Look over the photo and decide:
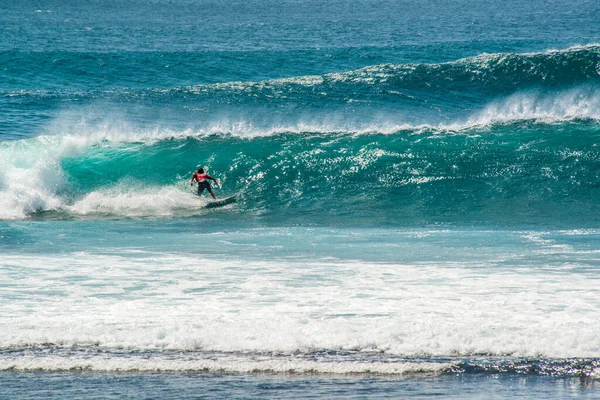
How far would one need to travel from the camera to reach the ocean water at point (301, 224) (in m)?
6.93

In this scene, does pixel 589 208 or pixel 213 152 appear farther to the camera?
pixel 213 152

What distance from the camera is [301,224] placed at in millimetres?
14633

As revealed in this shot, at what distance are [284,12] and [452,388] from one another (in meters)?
64.2

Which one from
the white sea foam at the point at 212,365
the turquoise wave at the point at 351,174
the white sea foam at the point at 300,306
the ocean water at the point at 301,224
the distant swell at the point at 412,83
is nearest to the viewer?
the white sea foam at the point at 212,365

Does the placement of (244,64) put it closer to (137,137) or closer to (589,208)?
(137,137)

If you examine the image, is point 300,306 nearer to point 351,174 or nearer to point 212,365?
point 212,365

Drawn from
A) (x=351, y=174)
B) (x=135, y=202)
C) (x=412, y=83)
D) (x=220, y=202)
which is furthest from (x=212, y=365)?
(x=412, y=83)

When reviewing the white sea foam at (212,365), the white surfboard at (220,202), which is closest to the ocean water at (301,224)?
the white sea foam at (212,365)

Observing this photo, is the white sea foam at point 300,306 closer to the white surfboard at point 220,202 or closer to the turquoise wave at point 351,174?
the turquoise wave at point 351,174

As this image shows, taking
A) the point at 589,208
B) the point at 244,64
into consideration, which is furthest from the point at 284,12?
the point at 589,208

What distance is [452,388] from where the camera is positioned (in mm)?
6359

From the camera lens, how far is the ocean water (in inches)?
273

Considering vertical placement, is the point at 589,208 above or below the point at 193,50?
below

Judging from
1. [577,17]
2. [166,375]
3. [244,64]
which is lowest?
[166,375]
